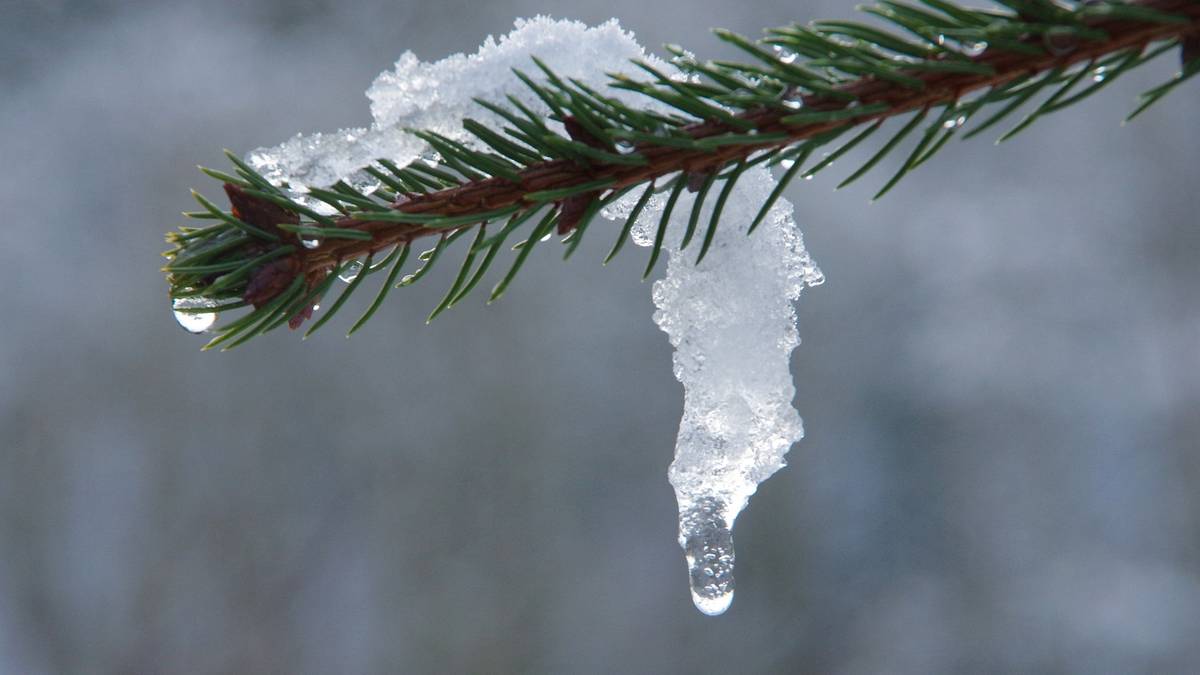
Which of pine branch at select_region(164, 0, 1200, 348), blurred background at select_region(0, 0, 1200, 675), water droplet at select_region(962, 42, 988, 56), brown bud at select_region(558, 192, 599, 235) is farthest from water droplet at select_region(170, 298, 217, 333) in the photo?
blurred background at select_region(0, 0, 1200, 675)

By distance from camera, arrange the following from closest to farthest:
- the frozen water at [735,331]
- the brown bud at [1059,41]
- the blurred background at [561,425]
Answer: the brown bud at [1059,41], the frozen water at [735,331], the blurred background at [561,425]

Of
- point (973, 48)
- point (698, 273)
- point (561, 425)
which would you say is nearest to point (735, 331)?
point (698, 273)

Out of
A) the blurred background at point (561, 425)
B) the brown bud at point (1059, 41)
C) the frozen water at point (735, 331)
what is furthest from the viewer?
the blurred background at point (561, 425)

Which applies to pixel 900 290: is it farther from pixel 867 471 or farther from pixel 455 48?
pixel 455 48

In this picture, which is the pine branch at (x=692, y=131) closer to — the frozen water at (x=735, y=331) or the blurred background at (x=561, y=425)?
the frozen water at (x=735, y=331)

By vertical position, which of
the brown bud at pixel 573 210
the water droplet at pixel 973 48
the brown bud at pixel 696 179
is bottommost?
the brown bud at pixel 573 210

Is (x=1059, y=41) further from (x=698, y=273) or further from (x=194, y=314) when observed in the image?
(x=194, y=314)

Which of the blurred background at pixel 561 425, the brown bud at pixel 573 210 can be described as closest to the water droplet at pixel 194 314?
the brown bud at pixel 573 210

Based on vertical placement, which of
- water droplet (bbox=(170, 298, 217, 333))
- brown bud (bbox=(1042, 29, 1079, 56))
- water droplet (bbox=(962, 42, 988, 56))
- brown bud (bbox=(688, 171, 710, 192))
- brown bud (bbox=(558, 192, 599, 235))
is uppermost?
water droplet (bbox=(962, 42, 988, 56))

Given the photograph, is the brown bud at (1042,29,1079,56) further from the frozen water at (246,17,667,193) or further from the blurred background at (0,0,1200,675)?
the blurred background at (0,0,1200,675)
